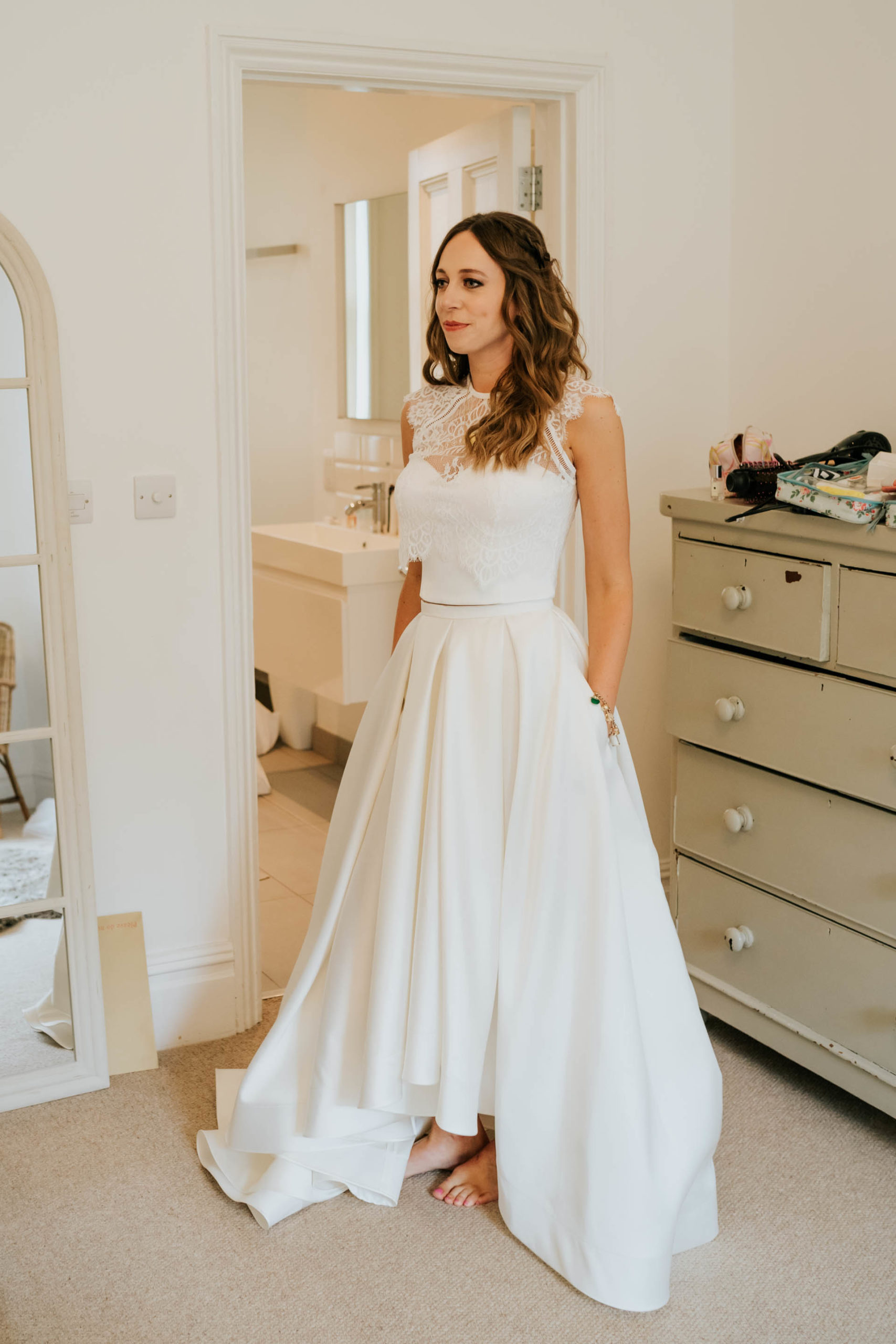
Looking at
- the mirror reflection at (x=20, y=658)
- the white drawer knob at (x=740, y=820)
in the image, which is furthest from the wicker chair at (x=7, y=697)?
the white drawer knob at (x=740, y=820)

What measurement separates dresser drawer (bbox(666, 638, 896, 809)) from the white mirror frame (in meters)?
1.28

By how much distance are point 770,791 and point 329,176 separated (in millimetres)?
3222

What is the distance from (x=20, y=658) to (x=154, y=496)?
0.43 meters

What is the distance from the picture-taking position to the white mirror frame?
2.35 meters

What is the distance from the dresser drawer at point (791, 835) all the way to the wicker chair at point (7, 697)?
55.6 inches

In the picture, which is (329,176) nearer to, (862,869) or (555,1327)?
(862,869)

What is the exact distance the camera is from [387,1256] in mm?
2074

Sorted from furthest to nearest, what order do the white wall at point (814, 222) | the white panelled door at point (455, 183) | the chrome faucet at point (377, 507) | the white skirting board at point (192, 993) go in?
the chrome faucet at point (377, 507)
the white panelled door at point (455, 183)
the white skirting board at point (192, 993)
the white wall at point (814, 222)

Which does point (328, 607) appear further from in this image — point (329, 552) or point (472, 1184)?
point (472, 1184)

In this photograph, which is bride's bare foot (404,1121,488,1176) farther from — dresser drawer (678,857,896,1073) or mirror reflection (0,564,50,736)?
mirror reflection (0,564,50,736)

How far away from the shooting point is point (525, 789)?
2047 mm

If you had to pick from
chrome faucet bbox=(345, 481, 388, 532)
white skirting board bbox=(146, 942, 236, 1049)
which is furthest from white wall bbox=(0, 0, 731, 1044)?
chrome faucet bbox=(345, 481, 388, 532)

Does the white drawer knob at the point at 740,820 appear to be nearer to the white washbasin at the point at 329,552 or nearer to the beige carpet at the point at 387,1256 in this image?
the beige carpet at the point at 387,1256

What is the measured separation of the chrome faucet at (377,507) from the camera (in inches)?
163
